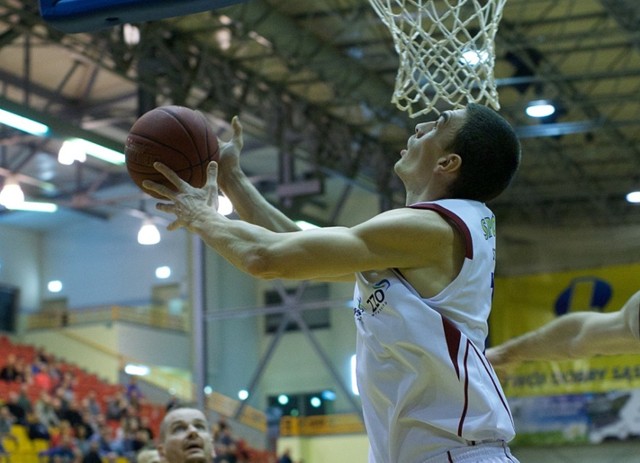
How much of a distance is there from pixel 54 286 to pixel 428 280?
83.6ft

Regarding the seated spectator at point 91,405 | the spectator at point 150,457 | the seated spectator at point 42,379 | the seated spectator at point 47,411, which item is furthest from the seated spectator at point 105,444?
the spectator at point 150,457

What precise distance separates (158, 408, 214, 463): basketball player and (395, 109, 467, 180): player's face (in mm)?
2352

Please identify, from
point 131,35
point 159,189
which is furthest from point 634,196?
point 159,189

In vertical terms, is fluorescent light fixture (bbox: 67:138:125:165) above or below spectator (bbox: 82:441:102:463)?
above

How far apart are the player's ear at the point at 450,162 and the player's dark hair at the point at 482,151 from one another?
1 cm

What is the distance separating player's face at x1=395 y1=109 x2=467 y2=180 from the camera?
3168 millimetres

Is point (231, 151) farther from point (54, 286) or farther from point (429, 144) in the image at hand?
point (54, 286)

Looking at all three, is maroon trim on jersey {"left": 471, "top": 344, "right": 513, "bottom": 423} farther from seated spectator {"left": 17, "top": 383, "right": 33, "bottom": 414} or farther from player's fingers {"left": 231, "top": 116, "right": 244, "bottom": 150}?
seated spectator {"left": 17, "top": 383, "right": 33, "bottom": 414}

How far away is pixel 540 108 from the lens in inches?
613

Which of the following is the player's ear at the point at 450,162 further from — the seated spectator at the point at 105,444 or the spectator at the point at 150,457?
the seated spectator at the point at 105,444

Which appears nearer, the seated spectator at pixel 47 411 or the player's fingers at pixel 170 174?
the player's fingers at pixel 170 174

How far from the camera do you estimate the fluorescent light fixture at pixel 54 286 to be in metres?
27.4

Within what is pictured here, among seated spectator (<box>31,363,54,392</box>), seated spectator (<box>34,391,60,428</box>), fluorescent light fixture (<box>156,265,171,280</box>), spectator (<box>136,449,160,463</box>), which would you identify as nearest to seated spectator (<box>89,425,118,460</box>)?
seated spectator (<box>34,391,60,428</box>)

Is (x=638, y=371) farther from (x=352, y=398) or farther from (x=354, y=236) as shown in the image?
(x=354, y=236)
